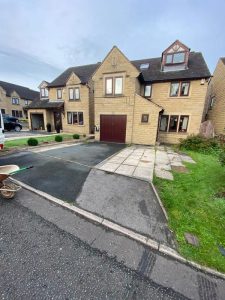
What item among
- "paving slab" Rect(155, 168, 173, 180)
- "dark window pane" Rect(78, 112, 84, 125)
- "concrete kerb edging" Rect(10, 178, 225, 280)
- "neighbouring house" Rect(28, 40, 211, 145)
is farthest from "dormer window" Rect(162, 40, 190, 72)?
"concrete kerb edging" Rect(10, 178, 225, 280)

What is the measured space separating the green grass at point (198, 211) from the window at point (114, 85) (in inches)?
390

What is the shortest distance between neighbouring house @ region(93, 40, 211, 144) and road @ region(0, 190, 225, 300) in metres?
11.7

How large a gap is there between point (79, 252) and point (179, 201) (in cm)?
320

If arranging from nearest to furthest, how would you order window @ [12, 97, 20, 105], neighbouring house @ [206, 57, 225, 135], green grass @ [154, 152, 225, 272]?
green grass @ [154, 152, 225, 272], neighbouring house @ [206, 57, 225, 135], window @ [12, 97, 20, 105]

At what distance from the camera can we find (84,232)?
3166 mm

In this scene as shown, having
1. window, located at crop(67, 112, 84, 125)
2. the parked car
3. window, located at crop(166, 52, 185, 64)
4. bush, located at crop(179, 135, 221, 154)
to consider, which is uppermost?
window, located at crop(166, 52, 185, 64)

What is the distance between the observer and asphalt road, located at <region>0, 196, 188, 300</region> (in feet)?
6.73

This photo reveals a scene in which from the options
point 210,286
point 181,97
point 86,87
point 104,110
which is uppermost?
point 86,87

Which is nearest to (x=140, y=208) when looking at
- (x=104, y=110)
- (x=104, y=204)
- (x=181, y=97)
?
(x=104, y=204)

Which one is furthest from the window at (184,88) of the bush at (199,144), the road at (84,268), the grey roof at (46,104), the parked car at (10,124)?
the parked car at (10,124)

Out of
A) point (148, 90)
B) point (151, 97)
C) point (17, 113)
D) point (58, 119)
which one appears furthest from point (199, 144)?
point (17, 113)

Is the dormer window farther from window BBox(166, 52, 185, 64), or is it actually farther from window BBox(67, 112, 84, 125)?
window BBox(67, 112, 84, 125)

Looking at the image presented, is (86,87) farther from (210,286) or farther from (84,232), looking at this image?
(210,286)

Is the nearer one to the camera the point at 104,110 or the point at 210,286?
the point at 210,286
